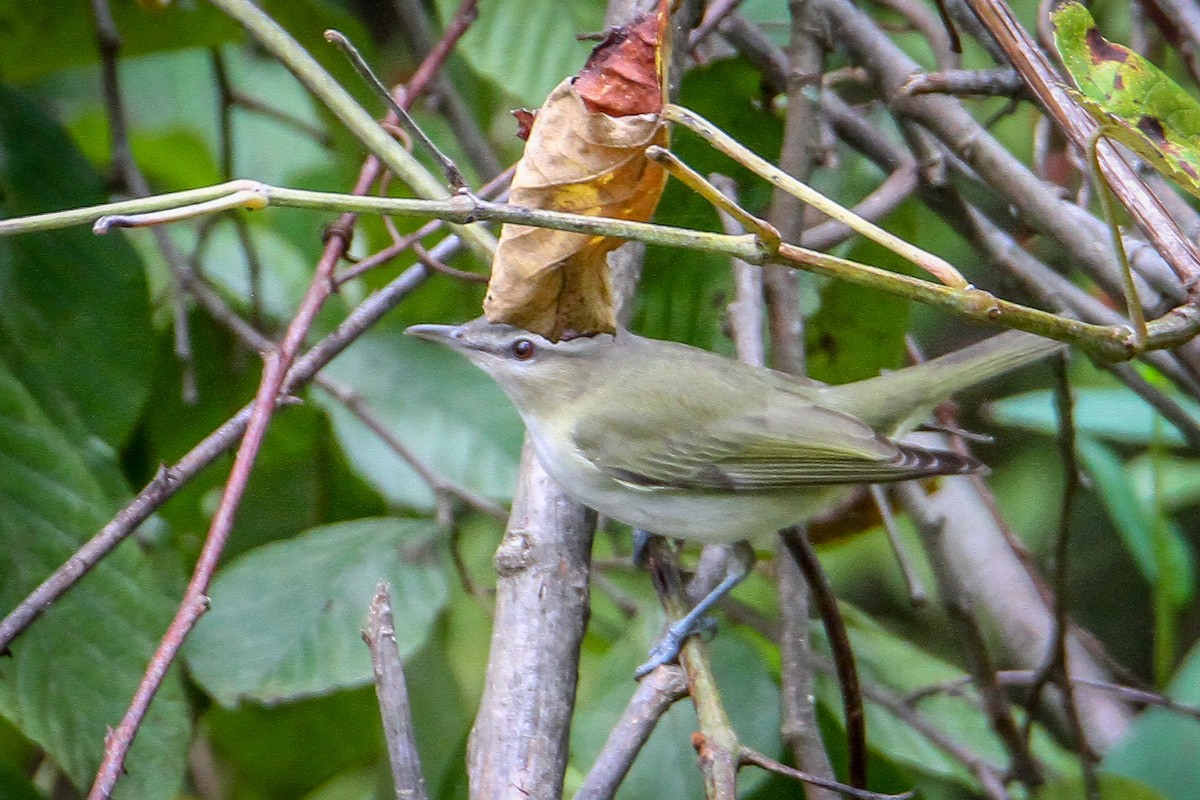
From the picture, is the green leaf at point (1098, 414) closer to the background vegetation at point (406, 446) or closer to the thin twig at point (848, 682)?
the background vegetation at point (406, 446)

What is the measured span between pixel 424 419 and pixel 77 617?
104 cm

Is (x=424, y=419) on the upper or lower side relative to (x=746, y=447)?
lower

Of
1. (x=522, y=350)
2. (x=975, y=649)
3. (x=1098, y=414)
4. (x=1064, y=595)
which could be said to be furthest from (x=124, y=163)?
(x=1098, y=414)

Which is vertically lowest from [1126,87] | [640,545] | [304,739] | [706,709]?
[304,739]

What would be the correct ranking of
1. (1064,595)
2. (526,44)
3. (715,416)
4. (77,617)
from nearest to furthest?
(77,617), (1064,595), (715,416), (526,44)

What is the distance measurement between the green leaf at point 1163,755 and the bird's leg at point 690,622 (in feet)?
3.23

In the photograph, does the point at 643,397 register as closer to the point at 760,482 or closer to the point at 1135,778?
the point at 760,482

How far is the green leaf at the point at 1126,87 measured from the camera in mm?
1587

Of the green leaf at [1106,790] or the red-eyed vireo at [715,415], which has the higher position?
the red-eyed vireo at [715,415]

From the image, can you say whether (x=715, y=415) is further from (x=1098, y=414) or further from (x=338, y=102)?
(x=338, y=102)

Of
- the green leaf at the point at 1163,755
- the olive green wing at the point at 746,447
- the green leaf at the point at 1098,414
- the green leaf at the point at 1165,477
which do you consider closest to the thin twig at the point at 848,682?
the olive green wing at the point at 746,447

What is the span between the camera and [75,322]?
2863 millimetres

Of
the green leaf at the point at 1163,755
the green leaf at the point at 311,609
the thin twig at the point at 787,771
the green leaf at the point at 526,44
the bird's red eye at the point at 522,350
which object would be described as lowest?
the green leaf at the point at 311,609

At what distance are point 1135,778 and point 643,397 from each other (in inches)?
56.1
